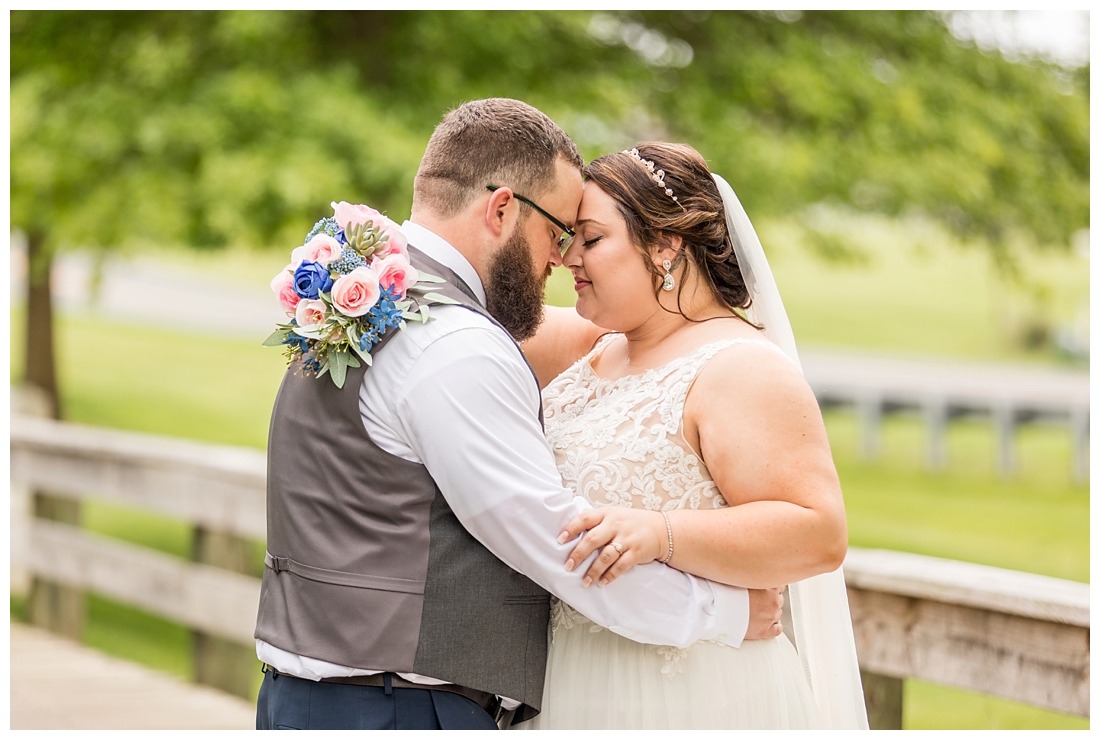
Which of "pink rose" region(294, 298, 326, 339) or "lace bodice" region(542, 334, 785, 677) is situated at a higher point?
"pink rose" region(294, 298, 326, 339)

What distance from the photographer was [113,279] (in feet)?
62.7

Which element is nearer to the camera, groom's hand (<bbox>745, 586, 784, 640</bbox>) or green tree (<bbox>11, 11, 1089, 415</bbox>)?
groom's hand (<bbox>745, 586, 784, 640</bbox>)

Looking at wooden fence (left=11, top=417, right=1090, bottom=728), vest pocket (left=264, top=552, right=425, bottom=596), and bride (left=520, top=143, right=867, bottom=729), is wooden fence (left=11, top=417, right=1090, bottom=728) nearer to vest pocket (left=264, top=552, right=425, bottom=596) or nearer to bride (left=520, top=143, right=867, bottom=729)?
bride (left=520, top=143, right=867, bottom=729)

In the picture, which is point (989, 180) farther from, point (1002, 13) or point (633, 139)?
point (633, 139)

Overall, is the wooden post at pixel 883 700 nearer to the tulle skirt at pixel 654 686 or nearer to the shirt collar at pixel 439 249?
the tulle skirt at pixel 654 686

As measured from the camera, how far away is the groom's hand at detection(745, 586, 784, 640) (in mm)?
2549

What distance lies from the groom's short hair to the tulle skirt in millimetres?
1051

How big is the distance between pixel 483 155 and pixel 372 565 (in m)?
0.96

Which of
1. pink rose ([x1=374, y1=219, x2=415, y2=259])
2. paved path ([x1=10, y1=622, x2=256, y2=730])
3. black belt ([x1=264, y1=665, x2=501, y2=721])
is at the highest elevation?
pink rose ([x1=374, y1=219, x2=415, y2=259])

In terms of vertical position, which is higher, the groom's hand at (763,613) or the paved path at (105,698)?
the groom's hand at (763,613)

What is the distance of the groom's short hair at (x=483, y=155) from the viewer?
98.7 inches

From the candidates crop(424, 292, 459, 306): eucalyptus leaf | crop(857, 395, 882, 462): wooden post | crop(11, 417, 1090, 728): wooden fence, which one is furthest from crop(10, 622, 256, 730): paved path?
crop(857, 395, 882, 462): wooden post

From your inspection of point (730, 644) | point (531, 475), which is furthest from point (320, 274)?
point (730, 644)

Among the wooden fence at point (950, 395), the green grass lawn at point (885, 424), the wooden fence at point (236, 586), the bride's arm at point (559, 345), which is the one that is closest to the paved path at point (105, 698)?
the wooden fence at point (236, 586)
